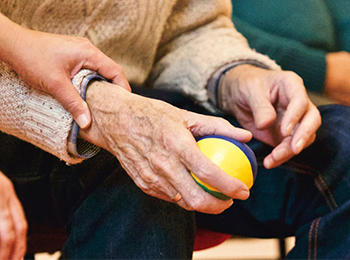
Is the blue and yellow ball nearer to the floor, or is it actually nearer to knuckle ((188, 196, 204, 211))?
knuckle ((188, 196, 204, 211))

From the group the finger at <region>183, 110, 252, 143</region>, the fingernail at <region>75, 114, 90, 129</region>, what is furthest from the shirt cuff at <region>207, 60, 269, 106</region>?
Result: the fingernail at <region>75, 114, 90, 129</region>

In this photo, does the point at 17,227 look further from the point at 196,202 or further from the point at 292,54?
the point at 292,54

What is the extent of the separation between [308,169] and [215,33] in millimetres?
457

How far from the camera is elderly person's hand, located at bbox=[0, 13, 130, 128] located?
51cm

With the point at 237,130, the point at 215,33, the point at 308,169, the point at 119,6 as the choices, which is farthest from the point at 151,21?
the point at 308,169

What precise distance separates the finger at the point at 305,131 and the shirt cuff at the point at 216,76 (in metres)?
0.21

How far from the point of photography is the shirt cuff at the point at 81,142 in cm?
54

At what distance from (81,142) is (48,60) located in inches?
6.5

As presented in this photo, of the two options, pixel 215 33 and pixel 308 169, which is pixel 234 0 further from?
pixel 308 169

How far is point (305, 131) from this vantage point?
2.10 ft

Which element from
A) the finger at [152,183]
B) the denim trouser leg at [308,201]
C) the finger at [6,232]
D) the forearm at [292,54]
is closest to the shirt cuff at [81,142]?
the finger at [152,183]

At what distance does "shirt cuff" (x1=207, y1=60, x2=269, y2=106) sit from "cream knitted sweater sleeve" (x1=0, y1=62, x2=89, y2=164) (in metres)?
0.39

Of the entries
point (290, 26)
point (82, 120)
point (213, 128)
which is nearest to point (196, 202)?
point (213, 128)

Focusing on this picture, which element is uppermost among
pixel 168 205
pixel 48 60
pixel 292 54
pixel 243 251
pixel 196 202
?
pixel 48 60
